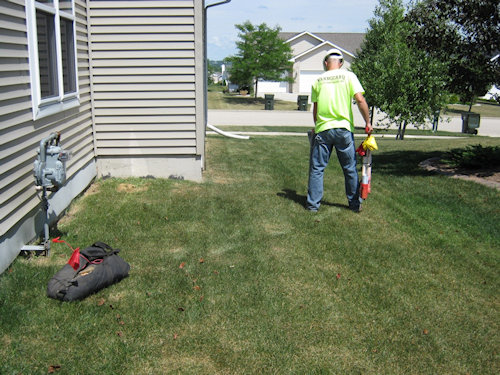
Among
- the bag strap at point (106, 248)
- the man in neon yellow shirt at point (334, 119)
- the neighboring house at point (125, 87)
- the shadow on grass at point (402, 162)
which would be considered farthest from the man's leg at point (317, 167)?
the shadow on grass at point (402, 162)

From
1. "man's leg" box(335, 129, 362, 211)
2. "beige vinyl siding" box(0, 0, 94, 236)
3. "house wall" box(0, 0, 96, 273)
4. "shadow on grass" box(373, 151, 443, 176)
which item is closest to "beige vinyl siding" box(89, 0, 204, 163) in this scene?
"house wall" box(0, 0, 96, 273)

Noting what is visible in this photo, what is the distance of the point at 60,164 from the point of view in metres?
4.97

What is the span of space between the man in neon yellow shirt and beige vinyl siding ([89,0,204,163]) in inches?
86.2

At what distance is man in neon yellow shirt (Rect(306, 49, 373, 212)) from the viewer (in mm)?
6363

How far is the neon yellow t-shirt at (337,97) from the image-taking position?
6.36 metres

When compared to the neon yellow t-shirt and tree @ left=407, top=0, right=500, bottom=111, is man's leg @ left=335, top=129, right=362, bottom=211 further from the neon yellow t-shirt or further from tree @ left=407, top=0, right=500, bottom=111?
tree @ left=407, top=0, right=500, bottom=111

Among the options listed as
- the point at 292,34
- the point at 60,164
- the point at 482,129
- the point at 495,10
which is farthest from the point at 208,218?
the point at 292,34

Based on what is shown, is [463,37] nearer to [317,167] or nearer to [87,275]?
[317,167]

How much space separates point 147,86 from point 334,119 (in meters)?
3.00

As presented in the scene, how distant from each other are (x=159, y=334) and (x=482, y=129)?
25530 mm

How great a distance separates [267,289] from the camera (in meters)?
4.60

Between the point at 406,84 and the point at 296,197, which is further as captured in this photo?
the point at 406,84

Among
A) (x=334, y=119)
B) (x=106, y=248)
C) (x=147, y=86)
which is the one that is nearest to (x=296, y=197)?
(x=334, y=119)

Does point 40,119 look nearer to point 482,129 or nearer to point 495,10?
point 495,10
